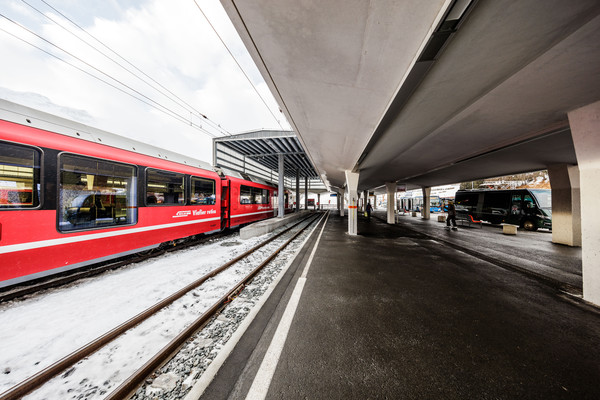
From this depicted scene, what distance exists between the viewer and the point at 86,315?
278 centimetres

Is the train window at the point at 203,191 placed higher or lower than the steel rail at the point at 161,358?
higher

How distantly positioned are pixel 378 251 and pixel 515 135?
18.2 feet

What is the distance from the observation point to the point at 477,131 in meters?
5.41

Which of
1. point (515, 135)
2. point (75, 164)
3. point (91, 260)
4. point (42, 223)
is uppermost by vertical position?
point (515, 135)

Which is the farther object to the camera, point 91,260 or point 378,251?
point 378,251

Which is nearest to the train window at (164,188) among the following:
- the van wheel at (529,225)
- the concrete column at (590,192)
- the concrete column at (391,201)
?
the concrete column at (590,192)

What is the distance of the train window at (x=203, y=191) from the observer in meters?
6.74

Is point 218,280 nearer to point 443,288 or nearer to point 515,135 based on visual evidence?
point 443,288

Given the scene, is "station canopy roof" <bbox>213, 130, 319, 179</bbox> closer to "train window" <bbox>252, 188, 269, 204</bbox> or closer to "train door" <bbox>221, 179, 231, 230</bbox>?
"train window" <bbox>252, 188, 269, 204</bbox>

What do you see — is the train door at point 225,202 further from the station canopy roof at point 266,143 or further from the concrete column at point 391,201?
the concrete column at point 391,201

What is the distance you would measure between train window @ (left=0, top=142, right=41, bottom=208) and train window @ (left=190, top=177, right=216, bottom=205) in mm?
3435

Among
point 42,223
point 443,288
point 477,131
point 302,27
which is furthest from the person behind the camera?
→ point 477,131

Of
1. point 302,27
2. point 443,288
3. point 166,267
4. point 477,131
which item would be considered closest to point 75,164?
point 166,267

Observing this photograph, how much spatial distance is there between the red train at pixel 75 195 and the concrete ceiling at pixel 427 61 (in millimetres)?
4353
